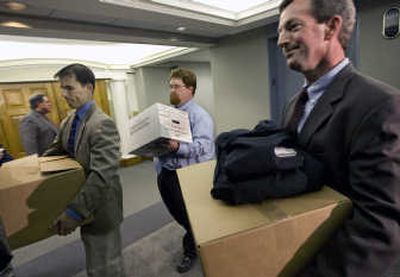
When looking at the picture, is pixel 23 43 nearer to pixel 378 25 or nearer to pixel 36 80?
pixel 36 80

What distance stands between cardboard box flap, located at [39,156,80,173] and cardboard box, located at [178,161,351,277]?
37.3 inches

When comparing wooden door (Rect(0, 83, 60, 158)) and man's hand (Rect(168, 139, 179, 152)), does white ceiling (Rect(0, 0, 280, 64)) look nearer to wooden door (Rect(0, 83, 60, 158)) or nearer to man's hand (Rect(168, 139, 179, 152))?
wooden door (Rect(0, 83, 60, 158))

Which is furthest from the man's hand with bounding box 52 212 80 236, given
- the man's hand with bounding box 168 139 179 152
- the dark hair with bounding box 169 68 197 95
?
the dark hair with bounding box 169 68 197 95

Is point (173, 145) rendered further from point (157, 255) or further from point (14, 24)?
point (14, 24)

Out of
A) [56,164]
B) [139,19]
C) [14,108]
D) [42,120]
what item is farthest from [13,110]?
[56,164]

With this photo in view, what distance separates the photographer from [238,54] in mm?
3664

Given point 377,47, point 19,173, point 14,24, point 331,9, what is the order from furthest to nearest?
point 377,47
point 14,24
point 19,173
point 331,9

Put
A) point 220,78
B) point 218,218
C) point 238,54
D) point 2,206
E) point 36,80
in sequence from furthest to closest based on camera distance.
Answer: point 36,80
point 220,78
point 238,54
point 2,206
point 218,218

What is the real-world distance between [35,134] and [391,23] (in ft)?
11.9

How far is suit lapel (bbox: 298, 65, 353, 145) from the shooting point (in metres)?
0.75

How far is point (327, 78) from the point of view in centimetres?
80

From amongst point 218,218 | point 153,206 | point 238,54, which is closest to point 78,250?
point 153,206

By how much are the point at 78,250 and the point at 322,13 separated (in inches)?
105

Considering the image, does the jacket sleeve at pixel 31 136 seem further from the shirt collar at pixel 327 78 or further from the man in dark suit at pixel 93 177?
the shirt collar at pixel 327 78
